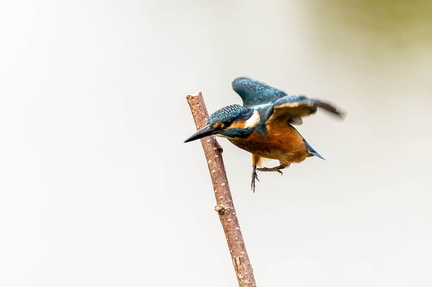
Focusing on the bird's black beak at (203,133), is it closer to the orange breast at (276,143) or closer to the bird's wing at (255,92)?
the orange breast at (276,143)

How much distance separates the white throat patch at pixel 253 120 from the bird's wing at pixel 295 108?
35 millimetres

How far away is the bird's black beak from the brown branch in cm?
2

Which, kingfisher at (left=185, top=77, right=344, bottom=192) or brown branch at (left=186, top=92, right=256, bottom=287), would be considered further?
kingfisher at (left=185, top=77, right=344, bottom=192)

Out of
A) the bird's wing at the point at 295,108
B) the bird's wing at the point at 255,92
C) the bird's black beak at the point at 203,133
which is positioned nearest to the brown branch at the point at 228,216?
the bird's black beak at the point at 203,133

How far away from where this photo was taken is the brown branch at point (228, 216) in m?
1.60

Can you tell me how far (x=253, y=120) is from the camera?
2.11 m

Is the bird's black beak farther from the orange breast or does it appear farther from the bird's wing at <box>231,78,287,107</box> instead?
the bird's wing at <box>231,78,287,107</box>

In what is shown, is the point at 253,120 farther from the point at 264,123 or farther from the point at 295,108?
the point at 295,108

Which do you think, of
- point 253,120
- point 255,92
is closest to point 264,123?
point 253,120

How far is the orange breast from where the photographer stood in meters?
2.14

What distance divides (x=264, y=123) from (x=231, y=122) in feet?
→ 0.42

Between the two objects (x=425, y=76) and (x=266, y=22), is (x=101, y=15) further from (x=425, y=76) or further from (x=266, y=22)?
(x=425, y=76)

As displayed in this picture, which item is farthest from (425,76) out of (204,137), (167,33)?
(204,137)

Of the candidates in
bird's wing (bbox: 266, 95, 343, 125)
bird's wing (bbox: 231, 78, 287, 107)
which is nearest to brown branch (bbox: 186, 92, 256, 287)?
bird's wing (bbox: 266, 95, 343, 125)
